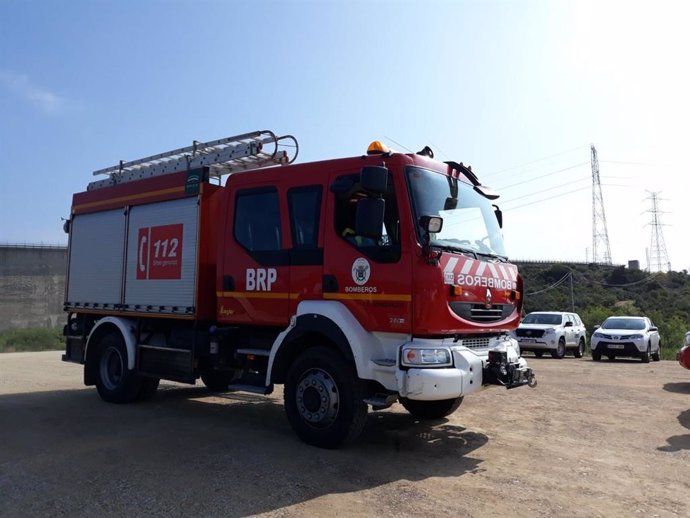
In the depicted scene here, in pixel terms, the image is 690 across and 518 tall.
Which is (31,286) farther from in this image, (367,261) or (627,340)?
(367,261)

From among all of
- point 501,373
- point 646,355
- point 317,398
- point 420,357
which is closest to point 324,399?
point 317,398

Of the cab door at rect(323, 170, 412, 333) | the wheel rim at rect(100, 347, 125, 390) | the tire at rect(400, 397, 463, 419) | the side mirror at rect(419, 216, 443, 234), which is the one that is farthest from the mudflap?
the wheel rim at rect(100, 347, 125, 390)

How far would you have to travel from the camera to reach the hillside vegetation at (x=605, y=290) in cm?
4021

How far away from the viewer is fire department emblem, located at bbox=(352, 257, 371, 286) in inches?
233

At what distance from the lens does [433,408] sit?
25.4ft

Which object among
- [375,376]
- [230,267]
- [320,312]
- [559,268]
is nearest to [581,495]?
[375,376]

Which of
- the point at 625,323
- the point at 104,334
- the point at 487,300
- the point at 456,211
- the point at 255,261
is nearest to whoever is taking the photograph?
the point at 487,300

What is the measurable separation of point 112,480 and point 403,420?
391cm

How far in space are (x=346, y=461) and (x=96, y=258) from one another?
5845mm

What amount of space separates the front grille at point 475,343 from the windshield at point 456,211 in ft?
3.12

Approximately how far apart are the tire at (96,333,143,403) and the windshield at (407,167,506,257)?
519 centimetres

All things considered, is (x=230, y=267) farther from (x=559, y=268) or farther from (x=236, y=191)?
(x=559, y=268)

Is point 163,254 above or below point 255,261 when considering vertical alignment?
above

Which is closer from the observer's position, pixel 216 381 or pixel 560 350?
pixel 216 381
